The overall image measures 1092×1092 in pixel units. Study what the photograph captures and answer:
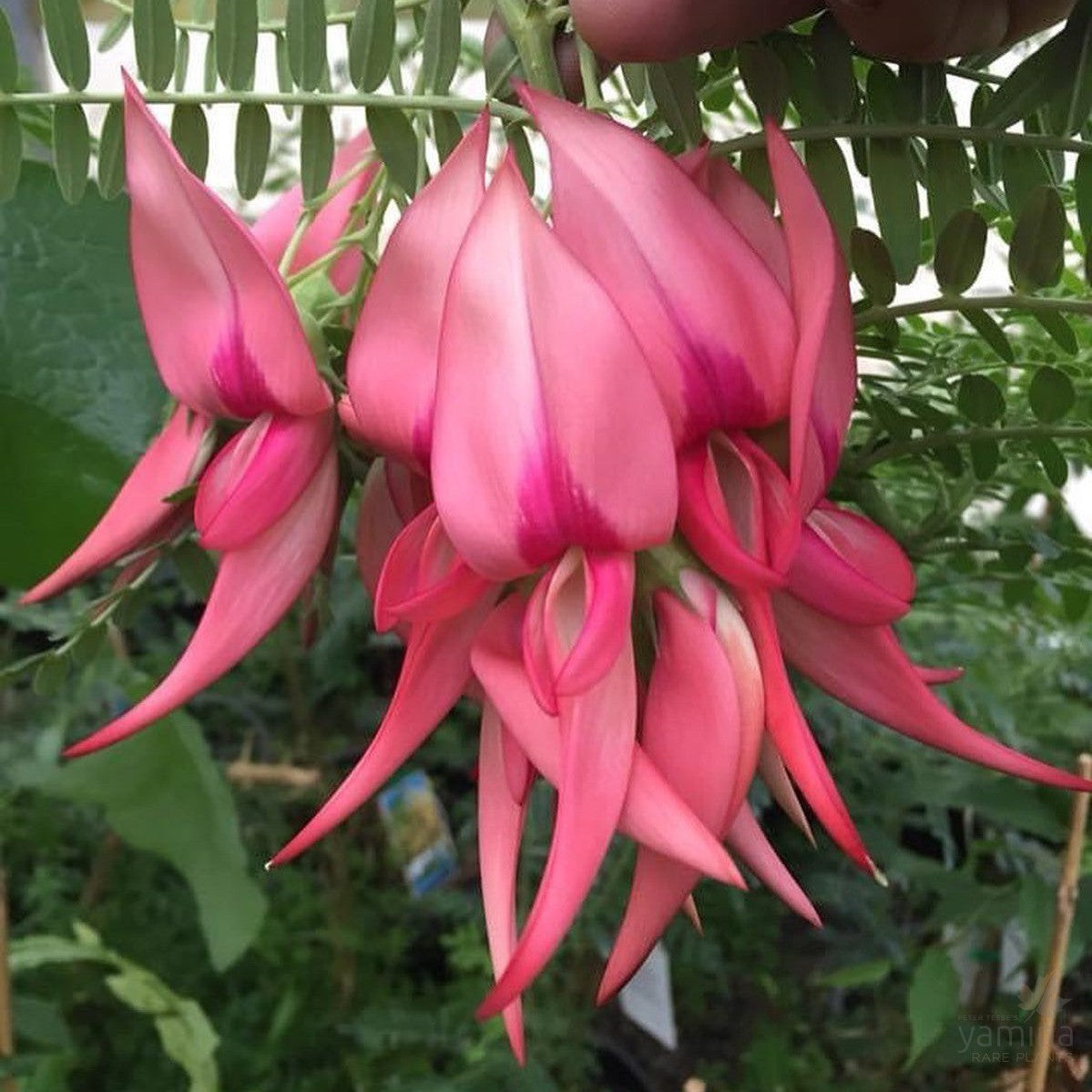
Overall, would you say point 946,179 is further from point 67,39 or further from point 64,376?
point 64,376

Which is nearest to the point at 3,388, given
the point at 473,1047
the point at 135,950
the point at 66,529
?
the point at 66,529

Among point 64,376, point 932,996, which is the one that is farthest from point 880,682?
point 932,996

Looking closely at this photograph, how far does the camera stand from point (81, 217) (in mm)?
515

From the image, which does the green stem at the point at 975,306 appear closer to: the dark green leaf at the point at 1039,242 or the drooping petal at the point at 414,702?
the dark green leaf at the point at 1039,242

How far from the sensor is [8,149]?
14.0 inches

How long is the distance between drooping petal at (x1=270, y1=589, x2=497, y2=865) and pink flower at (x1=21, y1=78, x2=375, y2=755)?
4 centimetres

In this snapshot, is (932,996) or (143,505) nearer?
(143,505)

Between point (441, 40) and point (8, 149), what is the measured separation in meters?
0.12

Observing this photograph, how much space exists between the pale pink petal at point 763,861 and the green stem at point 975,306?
0.41ft

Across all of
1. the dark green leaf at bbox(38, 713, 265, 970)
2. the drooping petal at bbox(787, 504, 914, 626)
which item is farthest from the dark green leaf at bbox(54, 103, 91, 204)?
the dark green leaf at bbox(38, 713, 265, 970)

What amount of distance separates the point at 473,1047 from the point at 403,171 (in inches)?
22.5

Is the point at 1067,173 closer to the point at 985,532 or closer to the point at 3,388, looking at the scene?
the point at 985,532

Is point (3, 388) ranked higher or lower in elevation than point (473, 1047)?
higher

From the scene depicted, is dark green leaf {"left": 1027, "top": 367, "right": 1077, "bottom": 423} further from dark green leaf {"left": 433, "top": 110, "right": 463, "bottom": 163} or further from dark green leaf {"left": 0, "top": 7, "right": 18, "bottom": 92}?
dark green leaf {"left": 0, "top": 7, "right": 18, "bottom": 92}
